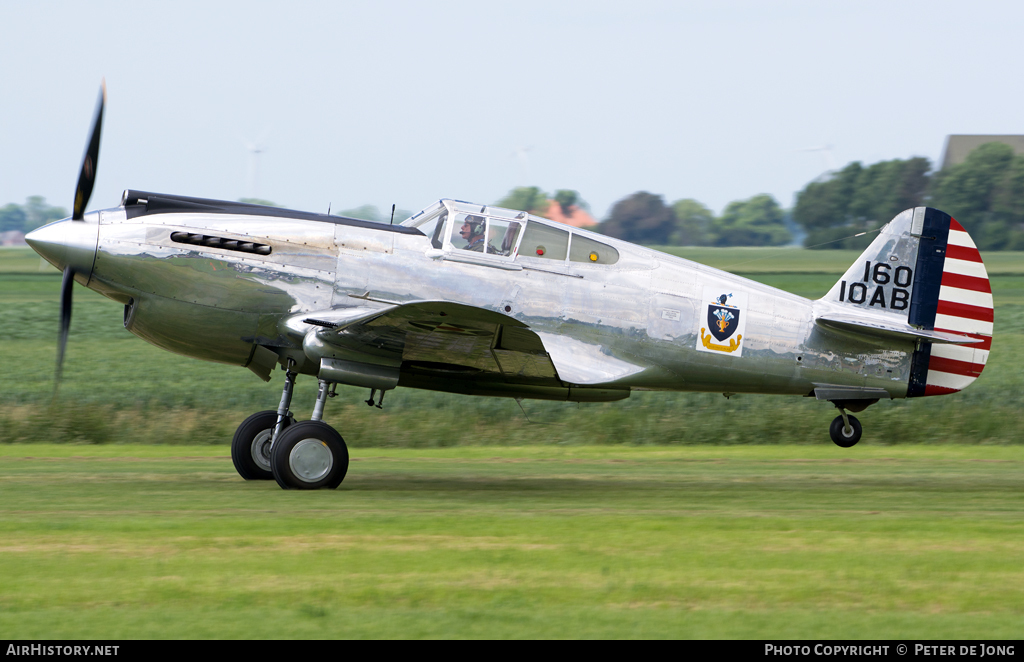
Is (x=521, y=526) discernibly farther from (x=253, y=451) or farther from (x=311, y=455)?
(x=253, y=451)

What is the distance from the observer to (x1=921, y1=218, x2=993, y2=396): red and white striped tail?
→ 11711mm

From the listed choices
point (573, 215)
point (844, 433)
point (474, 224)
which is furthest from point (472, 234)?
point (573, 215)

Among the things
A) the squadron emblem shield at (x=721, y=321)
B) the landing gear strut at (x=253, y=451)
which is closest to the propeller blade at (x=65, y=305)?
the landing gear strut at (x=253, y=451)

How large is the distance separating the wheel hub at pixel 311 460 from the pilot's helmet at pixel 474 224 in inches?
101

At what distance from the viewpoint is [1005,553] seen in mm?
7629

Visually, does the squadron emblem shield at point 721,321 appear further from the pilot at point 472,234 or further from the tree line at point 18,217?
the tree line at point 18,217

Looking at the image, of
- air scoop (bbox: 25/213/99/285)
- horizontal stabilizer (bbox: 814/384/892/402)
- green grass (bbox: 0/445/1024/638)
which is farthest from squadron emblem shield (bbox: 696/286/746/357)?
air scoop (bbox: 25/213/99/285)

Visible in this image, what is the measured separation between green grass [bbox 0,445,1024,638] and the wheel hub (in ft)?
0.79

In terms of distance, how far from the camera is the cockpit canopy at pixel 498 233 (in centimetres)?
1057

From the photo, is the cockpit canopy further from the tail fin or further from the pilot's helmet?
the tail fin

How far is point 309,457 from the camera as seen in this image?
1034cm

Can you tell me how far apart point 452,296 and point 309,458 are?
6.92ft

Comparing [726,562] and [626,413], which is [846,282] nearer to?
[726,562]

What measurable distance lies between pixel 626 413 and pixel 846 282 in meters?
7.15
